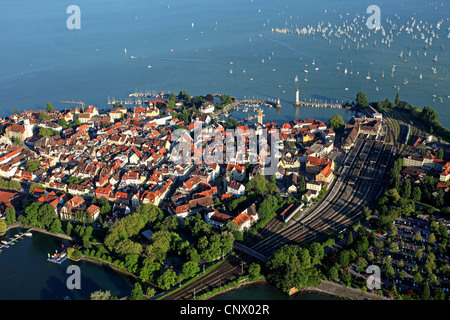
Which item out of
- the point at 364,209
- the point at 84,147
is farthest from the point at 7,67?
the point at 364,209

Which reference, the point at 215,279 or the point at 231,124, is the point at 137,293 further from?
the point at 231,124

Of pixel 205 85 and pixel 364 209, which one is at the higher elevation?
pixel 205 85

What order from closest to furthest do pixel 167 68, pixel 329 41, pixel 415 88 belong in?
1. pixel 415 88
2. pixel 167 68
3. pixel 329 41

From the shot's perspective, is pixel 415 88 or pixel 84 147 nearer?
pixel 84 147

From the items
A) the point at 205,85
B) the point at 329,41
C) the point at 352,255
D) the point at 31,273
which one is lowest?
the point at 31,273

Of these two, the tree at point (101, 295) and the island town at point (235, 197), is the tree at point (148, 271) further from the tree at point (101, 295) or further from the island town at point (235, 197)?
the tree at point (101, 295)

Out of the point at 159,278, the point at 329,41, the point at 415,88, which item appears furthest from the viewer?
the point at 329,41
